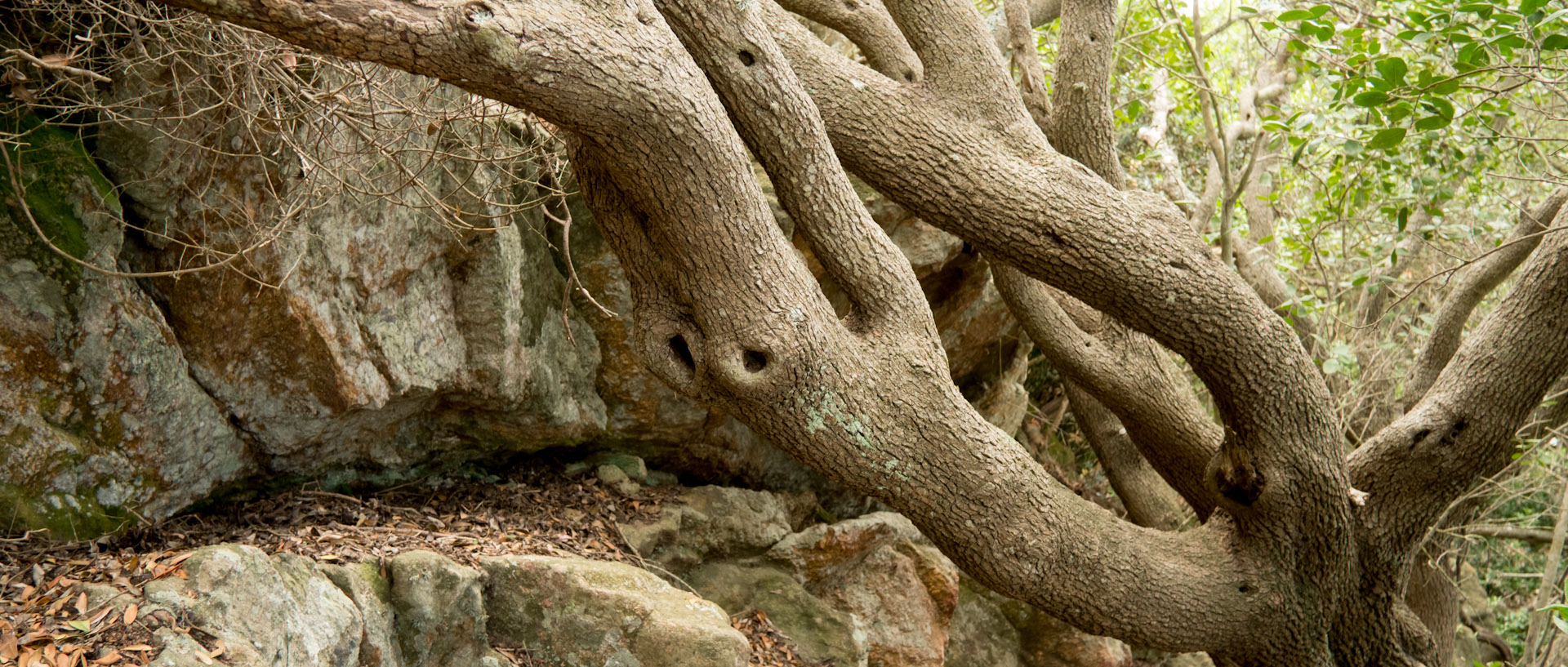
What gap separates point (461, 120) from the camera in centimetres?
402

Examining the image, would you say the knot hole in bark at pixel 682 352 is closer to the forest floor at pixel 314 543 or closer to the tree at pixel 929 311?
the tree at pixel 929 311

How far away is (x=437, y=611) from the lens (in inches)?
128

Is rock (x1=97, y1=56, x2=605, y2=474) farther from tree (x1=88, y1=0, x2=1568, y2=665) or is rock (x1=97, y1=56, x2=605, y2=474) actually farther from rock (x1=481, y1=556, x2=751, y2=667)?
tree (x1=88, y1=0, x2=1568, y2=665)

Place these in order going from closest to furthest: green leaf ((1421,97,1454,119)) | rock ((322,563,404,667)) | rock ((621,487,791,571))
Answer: rock ((322,563,404,667)) → green leaf ((1421,97,1454,119)) → rock ((621,487,791,571))

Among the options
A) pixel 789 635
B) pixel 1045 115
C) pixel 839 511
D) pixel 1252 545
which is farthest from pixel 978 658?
pixel 1045 115

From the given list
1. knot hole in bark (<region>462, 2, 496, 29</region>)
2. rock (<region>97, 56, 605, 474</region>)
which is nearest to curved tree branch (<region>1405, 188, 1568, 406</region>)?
rock (<region>97, 56, 605, 474</region>)

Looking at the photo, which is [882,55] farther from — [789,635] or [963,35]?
[789,635]

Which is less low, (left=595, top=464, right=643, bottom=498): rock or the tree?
the tree

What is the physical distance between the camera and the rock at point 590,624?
342 cm

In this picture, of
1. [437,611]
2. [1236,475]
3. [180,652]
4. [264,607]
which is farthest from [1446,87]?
[180,652]

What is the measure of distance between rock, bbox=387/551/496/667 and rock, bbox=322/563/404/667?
0.03 metres

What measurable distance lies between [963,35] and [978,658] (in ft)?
10.6

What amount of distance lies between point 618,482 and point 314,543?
1470 mm

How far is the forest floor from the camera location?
239cm
